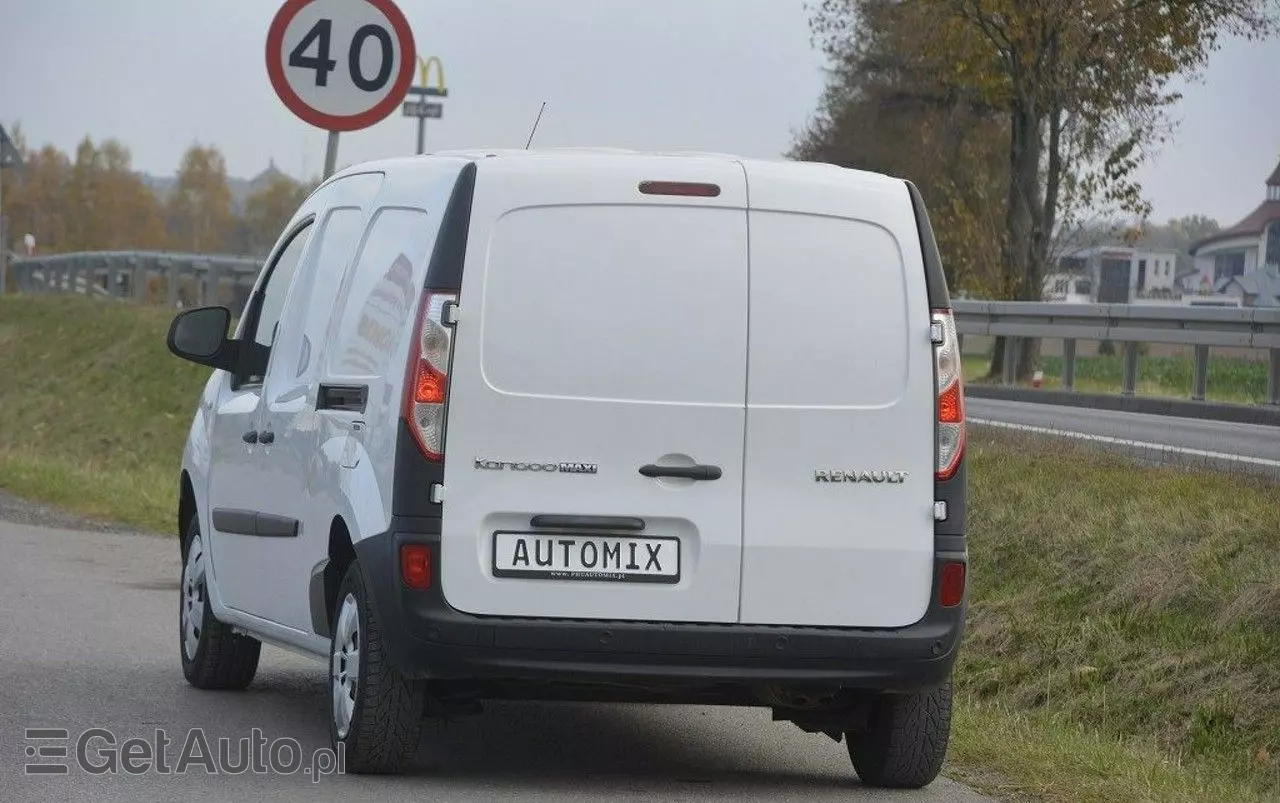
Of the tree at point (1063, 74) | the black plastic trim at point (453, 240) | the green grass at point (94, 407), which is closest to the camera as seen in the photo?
the black plastic trim at point (453, 240)

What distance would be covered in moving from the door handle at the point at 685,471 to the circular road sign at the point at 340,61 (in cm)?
579

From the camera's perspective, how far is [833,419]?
6945 mm

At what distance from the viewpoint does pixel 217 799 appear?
6.58 metres

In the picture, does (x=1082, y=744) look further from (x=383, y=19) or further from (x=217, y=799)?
(x=383, y=19)

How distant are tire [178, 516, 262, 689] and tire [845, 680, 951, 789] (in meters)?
2.72

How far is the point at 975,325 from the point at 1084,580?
1859 centimetres

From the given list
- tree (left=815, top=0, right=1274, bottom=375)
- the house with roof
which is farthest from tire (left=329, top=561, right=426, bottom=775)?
the house with roof

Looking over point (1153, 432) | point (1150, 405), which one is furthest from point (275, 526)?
point (1150, 405)

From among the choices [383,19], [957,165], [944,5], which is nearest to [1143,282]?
[957,165]

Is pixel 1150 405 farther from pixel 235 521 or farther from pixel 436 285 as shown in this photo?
pixel 436 285

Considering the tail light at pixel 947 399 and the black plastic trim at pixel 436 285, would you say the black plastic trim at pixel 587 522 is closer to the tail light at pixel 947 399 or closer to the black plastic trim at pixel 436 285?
the black plastic trim at pixel 436 285

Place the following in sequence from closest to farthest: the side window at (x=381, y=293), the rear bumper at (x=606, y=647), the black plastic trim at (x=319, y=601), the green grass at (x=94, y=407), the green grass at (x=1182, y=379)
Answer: the rear bumper at (x=606, y=647), the side window at (x=381, y=293), the black plastic trim at (x=319, y=601), the green grass at (x=94, y=407), the green grass at (x=1182, y=379)

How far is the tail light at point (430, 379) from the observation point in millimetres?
6762

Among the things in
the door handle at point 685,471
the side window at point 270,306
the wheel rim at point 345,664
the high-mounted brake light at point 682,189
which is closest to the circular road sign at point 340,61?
the side window at point 270,306
